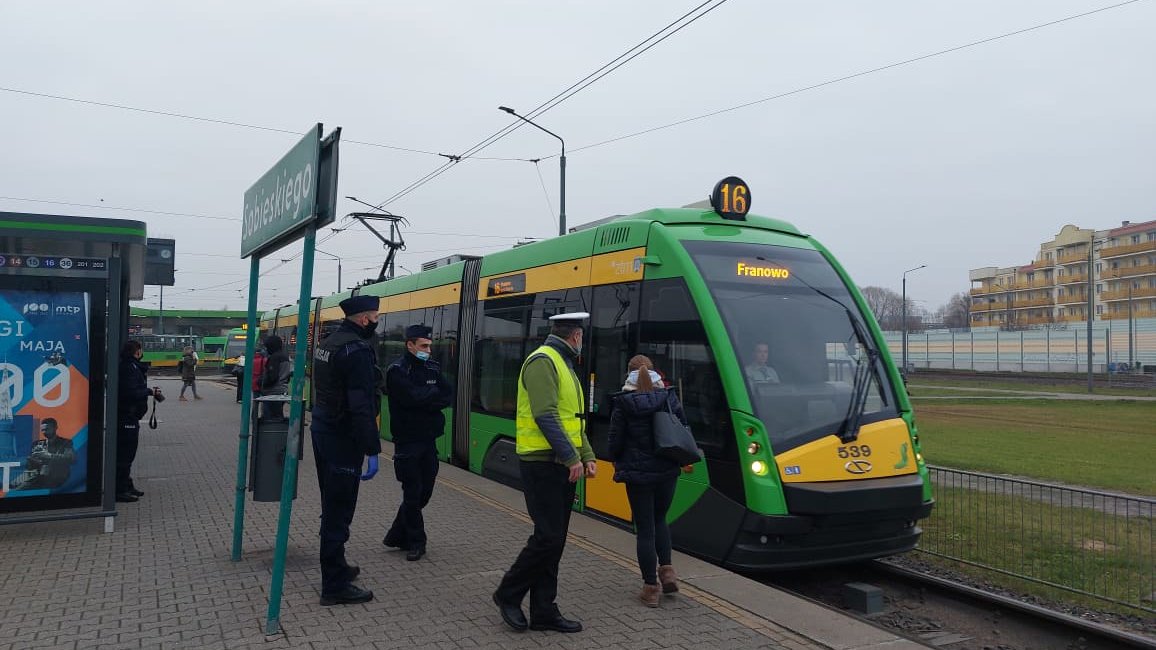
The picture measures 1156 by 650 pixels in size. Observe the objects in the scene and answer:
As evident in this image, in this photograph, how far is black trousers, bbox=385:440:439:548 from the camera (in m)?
6.27

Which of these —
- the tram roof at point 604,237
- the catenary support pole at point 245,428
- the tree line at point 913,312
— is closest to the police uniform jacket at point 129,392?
the catenary support pole at point 245,428

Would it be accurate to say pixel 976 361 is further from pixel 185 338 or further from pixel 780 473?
pixel 780 473

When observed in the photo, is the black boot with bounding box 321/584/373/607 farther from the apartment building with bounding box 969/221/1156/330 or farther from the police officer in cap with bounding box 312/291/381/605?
the apartment building with bounding box 969/221/1156/330

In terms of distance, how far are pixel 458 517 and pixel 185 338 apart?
179 feet

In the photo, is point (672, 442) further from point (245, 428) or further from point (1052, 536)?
point (1052, 536)

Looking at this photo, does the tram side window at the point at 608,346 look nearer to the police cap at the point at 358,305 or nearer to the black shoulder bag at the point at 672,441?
the black shoulder bag at the point at 672,441

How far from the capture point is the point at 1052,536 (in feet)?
25.7

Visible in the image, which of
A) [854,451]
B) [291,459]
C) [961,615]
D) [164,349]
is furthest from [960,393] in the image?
[164,349]

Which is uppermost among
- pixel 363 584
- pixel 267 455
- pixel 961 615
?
pixel 267 455

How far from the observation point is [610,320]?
7801mm

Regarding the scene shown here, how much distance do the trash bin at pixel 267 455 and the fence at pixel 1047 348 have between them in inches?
2034

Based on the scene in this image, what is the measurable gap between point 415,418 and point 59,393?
3330 mm

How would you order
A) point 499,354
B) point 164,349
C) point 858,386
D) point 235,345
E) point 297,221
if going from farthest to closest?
point 164,349 < point 235,345 < point 499,354 < point 858,386 < point 297,221

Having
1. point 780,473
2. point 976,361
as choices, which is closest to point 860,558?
point 780,473
